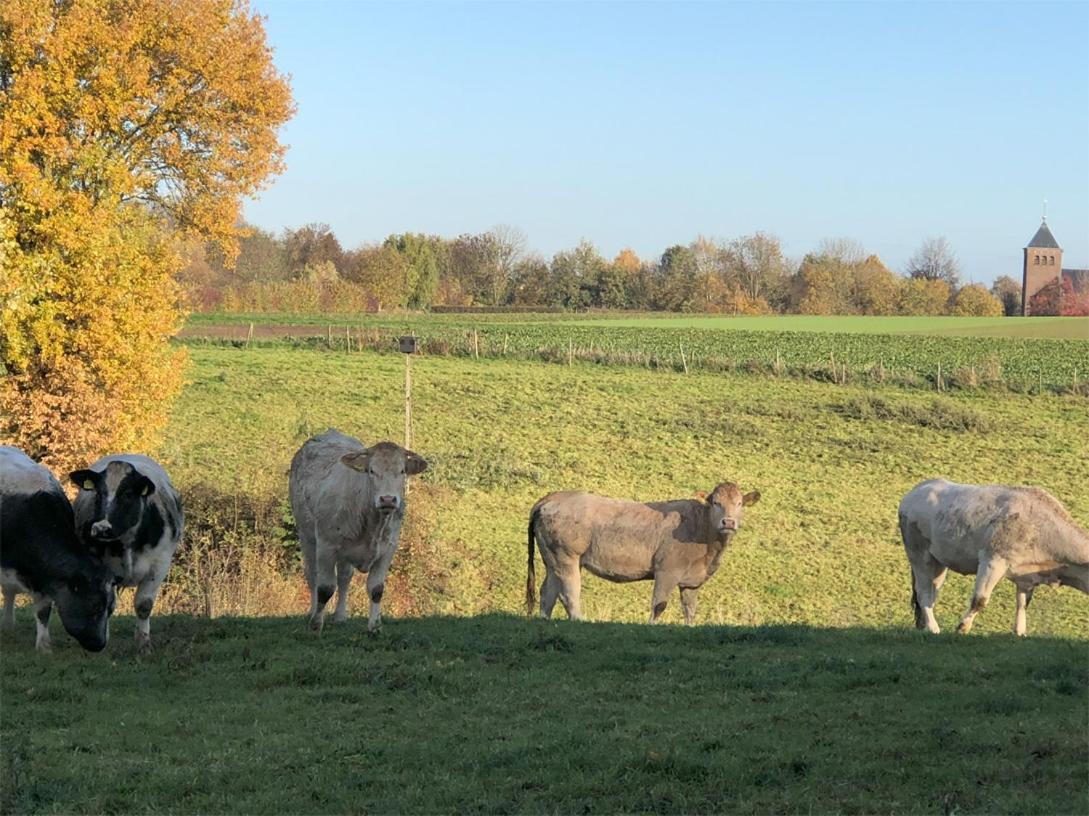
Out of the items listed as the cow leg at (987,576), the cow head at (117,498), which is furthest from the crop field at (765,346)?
the cow head at (117,498)

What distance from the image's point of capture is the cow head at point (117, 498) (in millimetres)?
12344

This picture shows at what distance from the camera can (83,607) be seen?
478 inches

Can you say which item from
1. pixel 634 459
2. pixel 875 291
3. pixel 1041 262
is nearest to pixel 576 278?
pixel 875 291

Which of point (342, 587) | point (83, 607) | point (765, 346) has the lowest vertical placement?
point (342, 587)

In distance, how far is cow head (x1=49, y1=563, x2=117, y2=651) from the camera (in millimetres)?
12133

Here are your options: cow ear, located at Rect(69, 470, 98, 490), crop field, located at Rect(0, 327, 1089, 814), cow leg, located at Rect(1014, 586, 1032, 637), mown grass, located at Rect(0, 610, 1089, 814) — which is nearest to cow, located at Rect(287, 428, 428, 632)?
crop field, located at Rect(0, 327, 1089, 814)

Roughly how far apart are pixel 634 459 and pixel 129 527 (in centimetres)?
2946

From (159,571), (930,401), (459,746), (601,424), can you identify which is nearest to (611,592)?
(159,571)

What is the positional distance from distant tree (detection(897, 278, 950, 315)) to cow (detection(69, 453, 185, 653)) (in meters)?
125

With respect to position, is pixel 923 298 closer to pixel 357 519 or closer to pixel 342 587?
→ pixel 342 587

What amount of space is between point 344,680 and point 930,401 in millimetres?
42866

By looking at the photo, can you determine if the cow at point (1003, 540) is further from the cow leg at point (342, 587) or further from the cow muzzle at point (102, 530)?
the cow muzzle at point (102, 530)

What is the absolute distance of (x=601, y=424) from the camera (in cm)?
4656

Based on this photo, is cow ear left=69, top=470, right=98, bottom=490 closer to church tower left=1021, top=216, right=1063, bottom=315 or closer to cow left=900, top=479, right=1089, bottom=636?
cow left=900, top=479, right=1089, bottom=636
